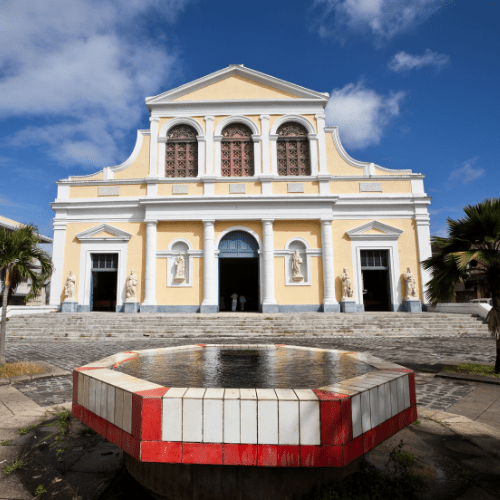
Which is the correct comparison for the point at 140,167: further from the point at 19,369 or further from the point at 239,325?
the point at 19,369

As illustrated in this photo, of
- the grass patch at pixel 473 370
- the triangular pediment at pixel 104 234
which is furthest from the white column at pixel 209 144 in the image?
the grass patch at pixel 473 370

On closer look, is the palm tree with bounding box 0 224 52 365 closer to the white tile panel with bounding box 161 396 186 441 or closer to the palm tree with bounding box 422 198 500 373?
the white tile panel with bounding box 161 396 186 441

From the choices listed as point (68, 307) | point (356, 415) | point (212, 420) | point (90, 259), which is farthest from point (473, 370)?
point (90, 259)

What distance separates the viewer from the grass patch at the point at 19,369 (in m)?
6.76

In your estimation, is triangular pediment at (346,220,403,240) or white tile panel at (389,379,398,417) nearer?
white tile panel at (389,379,398,417)

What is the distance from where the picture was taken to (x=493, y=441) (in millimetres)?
3658

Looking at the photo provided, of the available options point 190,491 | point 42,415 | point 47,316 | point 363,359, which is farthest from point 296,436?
point 47,316

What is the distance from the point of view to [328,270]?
63.5 feet

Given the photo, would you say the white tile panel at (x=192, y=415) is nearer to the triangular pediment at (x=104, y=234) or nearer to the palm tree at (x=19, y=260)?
the palm tree at (x=19, y=260)

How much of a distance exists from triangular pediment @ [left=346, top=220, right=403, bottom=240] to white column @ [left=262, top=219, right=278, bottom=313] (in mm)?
4326

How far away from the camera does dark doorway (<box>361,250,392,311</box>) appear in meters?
20.2

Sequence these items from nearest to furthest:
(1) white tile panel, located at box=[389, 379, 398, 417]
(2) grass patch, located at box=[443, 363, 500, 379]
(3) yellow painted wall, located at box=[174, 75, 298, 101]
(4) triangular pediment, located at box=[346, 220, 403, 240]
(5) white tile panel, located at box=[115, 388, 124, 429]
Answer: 1. (5) white tile panel, located at box=[115, 388, 124, 429]
2. (1) white tile panel, located at box=[389, 379, 398, 417]
3. (2) grass patch, located at box=[443, 363, 500, 379]
4. (4) triangular pediment, located at box=[346, 220, 403, 240]
5. (3) yellow painted wall, located at box=[174, 75, 298, 101]

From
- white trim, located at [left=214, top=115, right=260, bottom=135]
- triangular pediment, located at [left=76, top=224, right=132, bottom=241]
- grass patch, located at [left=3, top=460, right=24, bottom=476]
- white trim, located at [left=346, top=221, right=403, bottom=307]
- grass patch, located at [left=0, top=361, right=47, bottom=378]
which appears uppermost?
white trim, located at [left=214, top=115, right=260, bottom=135]

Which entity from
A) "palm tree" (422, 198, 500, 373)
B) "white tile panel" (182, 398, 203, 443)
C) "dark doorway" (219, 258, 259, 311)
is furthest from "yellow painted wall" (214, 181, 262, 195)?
"white tile panel" (182, 398, 203, 443)
